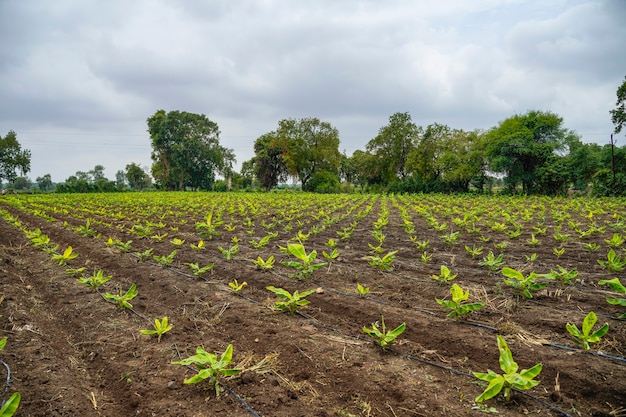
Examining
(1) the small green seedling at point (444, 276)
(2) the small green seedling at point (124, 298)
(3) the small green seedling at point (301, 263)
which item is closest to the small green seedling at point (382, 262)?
(1) the small green seedling at point (444, 276)

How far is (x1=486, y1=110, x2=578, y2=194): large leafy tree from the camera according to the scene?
31328mm

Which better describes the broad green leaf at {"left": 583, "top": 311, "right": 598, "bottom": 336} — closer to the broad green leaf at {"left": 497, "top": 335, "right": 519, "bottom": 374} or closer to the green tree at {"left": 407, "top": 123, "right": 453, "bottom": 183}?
the broad green leaf at {"left": 497, "top": 335, "right": 519, "bottom": 374}

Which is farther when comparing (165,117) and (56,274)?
(165,117)

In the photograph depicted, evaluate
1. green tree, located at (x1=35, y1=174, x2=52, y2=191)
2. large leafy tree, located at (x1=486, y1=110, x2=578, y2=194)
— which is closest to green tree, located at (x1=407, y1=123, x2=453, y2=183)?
large leafy tree, located at (x1=486, y1=110, x2=578, y2=194)

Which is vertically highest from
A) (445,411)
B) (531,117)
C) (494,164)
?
(531,117)

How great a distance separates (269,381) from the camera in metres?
2.63

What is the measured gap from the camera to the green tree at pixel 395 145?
4838 cm

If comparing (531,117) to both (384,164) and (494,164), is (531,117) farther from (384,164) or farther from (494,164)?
(384,164)

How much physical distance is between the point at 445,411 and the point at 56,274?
20.0 feet

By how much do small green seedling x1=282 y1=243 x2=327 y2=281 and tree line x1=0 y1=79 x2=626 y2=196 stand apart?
32528mm

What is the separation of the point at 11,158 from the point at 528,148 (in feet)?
230

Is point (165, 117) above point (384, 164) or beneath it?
above

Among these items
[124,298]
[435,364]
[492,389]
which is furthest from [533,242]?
[124,298]

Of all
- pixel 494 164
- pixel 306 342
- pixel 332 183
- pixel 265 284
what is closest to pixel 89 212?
pixel 265 284
